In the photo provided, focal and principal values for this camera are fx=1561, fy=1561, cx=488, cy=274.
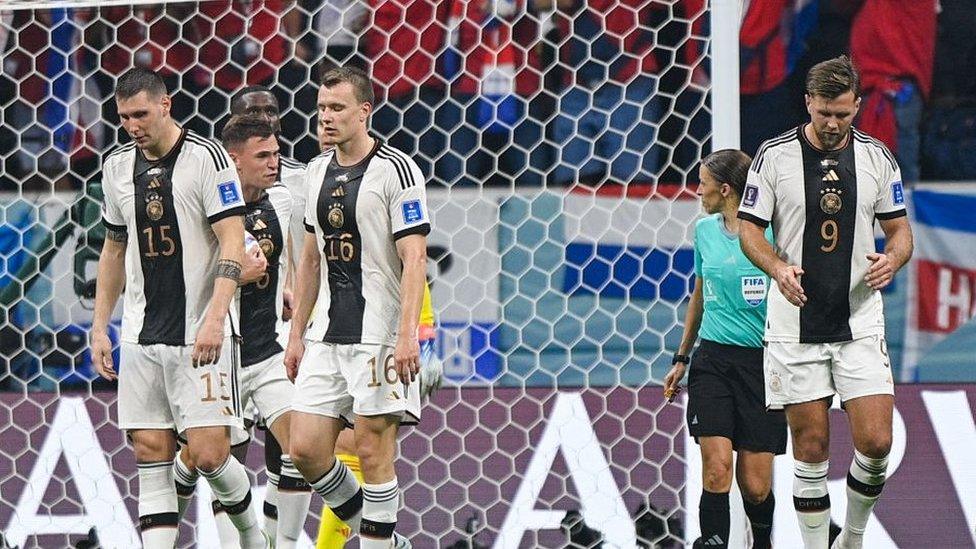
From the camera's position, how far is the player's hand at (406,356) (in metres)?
4.97

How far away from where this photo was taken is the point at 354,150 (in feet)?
17.3

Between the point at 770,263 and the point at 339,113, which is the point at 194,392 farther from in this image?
the point at 770,263

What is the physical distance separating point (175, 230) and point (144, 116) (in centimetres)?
39

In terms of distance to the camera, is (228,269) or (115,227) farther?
(115,227)

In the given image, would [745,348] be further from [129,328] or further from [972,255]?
[129,328]

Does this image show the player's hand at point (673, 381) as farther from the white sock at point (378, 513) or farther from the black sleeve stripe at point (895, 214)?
the white sock at point (378, 513)

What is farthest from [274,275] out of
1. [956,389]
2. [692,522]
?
[956,389]

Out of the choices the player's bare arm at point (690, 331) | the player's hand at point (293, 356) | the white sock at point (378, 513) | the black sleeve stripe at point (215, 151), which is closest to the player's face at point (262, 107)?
the black sleeve stripe at point (215, 151)

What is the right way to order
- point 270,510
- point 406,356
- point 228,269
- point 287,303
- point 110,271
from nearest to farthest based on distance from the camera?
point 406,356, point 228,269, point 110,271, point 270,510, point 287,303

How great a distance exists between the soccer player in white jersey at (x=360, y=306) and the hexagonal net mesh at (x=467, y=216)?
134 cm

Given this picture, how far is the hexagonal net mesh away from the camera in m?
6.52

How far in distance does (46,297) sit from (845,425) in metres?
3.54

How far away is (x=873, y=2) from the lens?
7406mm

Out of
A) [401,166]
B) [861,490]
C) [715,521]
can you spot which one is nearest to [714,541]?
[715,521]
